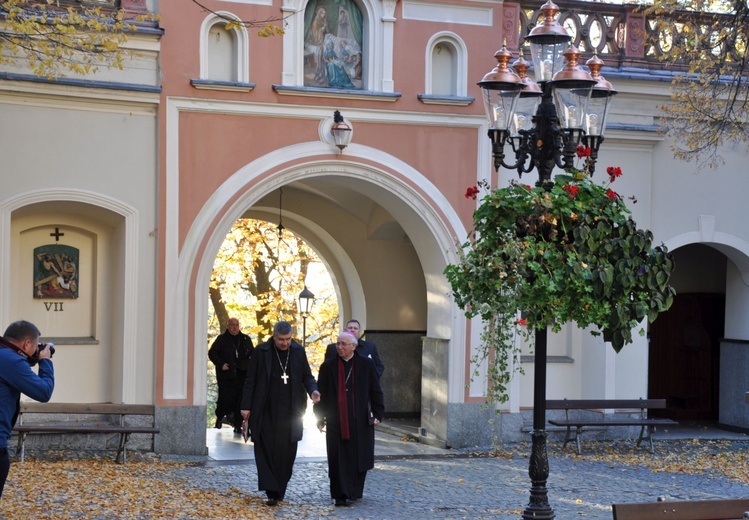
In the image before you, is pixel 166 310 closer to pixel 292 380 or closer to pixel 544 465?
pixel 292 380

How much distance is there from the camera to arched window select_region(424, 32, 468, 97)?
590 inches

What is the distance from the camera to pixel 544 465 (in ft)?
27.4

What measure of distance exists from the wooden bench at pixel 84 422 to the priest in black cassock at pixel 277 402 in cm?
244

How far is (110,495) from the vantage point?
1080 cm

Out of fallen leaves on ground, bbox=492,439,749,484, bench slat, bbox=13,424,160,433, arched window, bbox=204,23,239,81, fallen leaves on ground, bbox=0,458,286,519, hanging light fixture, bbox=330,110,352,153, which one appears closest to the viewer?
fallen leaves on ground, bbox=0,458,286,519

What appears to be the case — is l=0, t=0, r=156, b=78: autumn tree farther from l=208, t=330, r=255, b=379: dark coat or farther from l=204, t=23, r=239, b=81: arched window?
l=208, t=330, r=255, b=379: dark coat

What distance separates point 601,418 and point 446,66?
5.20 meters

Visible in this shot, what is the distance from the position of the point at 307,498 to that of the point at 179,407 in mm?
3053

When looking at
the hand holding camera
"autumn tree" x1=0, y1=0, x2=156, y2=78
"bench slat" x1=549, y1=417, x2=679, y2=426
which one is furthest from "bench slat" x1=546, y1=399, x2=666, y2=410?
the hand holding camera

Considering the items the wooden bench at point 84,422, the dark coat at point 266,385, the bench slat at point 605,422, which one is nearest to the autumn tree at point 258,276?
the bench slat at point 605,422

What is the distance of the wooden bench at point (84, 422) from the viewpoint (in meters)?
12.8

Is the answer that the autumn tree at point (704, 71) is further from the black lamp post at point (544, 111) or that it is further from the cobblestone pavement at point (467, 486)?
the black lamp post at point (544, 111)

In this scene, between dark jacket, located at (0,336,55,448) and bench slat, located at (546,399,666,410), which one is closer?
dark jacket, located at (0,336,55,448)

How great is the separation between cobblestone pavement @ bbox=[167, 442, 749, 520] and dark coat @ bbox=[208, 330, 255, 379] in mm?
2517
